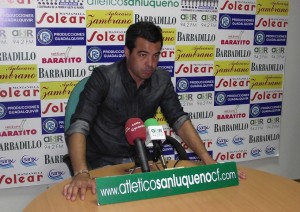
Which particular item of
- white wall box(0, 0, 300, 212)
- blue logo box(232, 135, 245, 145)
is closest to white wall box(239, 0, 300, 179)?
white wall box(0, 0, 300, 212)

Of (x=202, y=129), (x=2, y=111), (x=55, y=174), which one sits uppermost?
(x=2, y=111)

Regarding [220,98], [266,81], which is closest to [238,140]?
[220,98]

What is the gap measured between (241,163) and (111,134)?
5.54 ft

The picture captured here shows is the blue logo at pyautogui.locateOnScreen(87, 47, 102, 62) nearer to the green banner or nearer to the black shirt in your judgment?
the black shirt

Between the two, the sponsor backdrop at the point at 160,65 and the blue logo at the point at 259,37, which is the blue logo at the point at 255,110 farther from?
the blue logo at the point at 259,37

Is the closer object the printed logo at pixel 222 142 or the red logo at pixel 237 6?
the red logo at pixel 237 6

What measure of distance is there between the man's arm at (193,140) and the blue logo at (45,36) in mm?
1164

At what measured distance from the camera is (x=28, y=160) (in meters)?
2.64

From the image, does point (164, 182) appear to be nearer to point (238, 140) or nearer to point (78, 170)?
point (78, 170)

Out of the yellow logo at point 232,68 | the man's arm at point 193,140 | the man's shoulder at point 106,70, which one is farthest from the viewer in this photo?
the yellow logo at point 232,68

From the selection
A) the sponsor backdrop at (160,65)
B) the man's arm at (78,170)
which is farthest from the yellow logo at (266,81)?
the man's arm at (78,170)

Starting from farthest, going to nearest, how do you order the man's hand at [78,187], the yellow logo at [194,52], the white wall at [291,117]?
the white wall at [291,117] < the yellow logo at [194,52] < the man's hand at [78,187]

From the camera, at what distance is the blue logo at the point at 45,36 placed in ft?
8.23

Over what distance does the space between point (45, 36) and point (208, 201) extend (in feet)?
5.70
